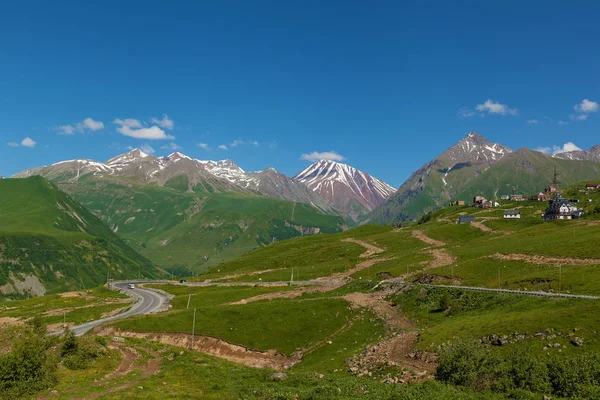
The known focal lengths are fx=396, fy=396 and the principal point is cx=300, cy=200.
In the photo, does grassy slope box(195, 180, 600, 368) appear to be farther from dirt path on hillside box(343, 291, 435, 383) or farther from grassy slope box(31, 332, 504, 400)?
grassy slope box(31, 332, 504, 400)

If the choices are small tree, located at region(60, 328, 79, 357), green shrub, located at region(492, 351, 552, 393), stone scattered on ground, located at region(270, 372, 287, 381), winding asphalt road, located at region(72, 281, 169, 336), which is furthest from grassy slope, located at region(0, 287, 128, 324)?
green shrub, located at region(492, 351, 552, 393)

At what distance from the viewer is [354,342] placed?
220 feet

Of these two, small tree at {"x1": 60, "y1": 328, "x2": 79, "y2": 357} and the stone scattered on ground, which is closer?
the stone scattered on ground

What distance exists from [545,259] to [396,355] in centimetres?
6788

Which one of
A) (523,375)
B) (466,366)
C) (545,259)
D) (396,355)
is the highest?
(545,259)

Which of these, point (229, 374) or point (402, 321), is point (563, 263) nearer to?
point (402, 321)

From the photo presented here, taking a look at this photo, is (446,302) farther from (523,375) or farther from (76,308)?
(76,308)

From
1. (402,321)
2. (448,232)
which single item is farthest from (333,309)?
(448,232)

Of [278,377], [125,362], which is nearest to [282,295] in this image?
[125,362]

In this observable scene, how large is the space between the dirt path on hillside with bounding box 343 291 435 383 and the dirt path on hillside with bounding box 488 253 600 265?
4517 centimetres

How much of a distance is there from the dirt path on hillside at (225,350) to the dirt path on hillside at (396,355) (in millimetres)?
14455

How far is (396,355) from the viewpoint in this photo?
53.1 meters

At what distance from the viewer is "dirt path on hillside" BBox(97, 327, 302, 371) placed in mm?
66188

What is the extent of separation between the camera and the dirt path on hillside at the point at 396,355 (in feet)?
150
